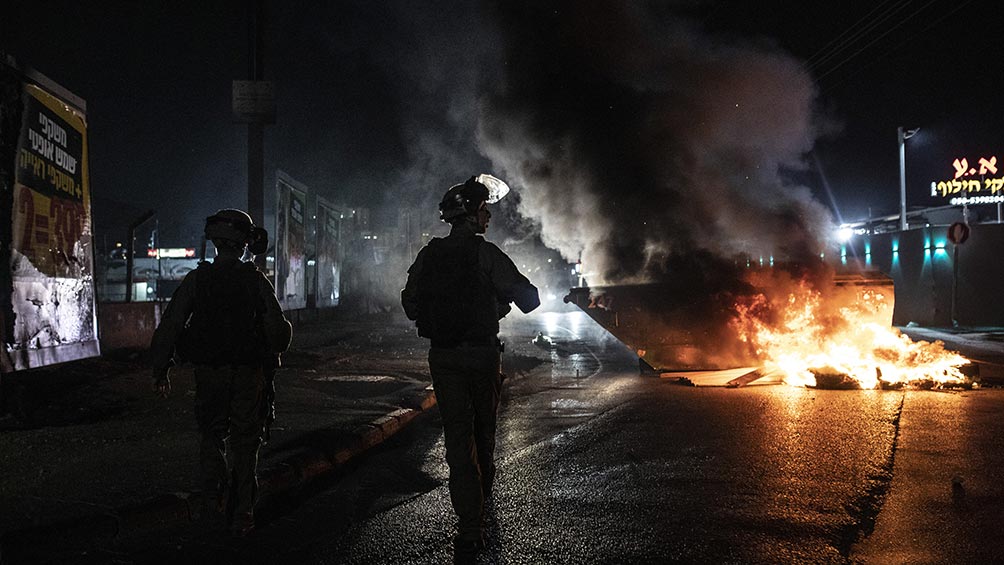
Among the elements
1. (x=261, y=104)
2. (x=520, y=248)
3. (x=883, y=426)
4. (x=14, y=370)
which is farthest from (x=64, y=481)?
(x=520, y=248)

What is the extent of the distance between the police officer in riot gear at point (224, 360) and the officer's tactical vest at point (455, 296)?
797mm

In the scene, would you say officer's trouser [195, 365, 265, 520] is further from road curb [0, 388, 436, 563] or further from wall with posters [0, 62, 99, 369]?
wall with posters [0, 62, 99, 369]

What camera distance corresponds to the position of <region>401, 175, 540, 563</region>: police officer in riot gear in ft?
11.9

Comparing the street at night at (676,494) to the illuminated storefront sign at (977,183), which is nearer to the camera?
the street at night at (676,494)

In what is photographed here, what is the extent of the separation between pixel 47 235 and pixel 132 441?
3.01 metres

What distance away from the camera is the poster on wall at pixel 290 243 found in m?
19.8

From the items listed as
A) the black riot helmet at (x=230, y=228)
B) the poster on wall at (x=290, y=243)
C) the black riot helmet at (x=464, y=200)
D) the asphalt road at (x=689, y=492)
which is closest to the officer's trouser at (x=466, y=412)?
the asphalt road at (x=689, y=492)

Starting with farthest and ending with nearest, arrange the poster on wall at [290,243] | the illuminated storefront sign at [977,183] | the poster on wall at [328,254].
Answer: the illuminated storefront sign at [977,183], the poster on wall at [328,254], the poster on wall at [290,243]

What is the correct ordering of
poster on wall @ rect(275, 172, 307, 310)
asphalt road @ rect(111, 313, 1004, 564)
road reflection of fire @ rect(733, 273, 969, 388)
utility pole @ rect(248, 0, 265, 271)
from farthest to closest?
poster on wall @ rect(275, 172, 307, 310) < utility pole @ rect(248, 0, 265, 271) < road reflection of fire @ rect(733, 273, 969, 388) < asphalt road @ rect(111, 313, 1004, 564)

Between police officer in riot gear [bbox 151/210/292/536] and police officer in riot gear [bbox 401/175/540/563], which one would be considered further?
police officer in riot gear [bbox 151/210/292/536]

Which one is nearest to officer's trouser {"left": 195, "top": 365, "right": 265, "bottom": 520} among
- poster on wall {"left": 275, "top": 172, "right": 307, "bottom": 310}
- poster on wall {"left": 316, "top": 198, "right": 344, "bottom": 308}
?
poster on wall {"left": 275, "top": 172, "right": 307, "bottom": 310}

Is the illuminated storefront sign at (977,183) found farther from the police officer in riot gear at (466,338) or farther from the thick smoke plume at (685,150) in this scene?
the police officer in riot gear at (466,338)

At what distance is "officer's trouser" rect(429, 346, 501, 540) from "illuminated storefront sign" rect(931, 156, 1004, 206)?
36.2 m

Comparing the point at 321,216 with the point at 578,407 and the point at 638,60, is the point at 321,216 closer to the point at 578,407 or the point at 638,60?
the point at 638,60
